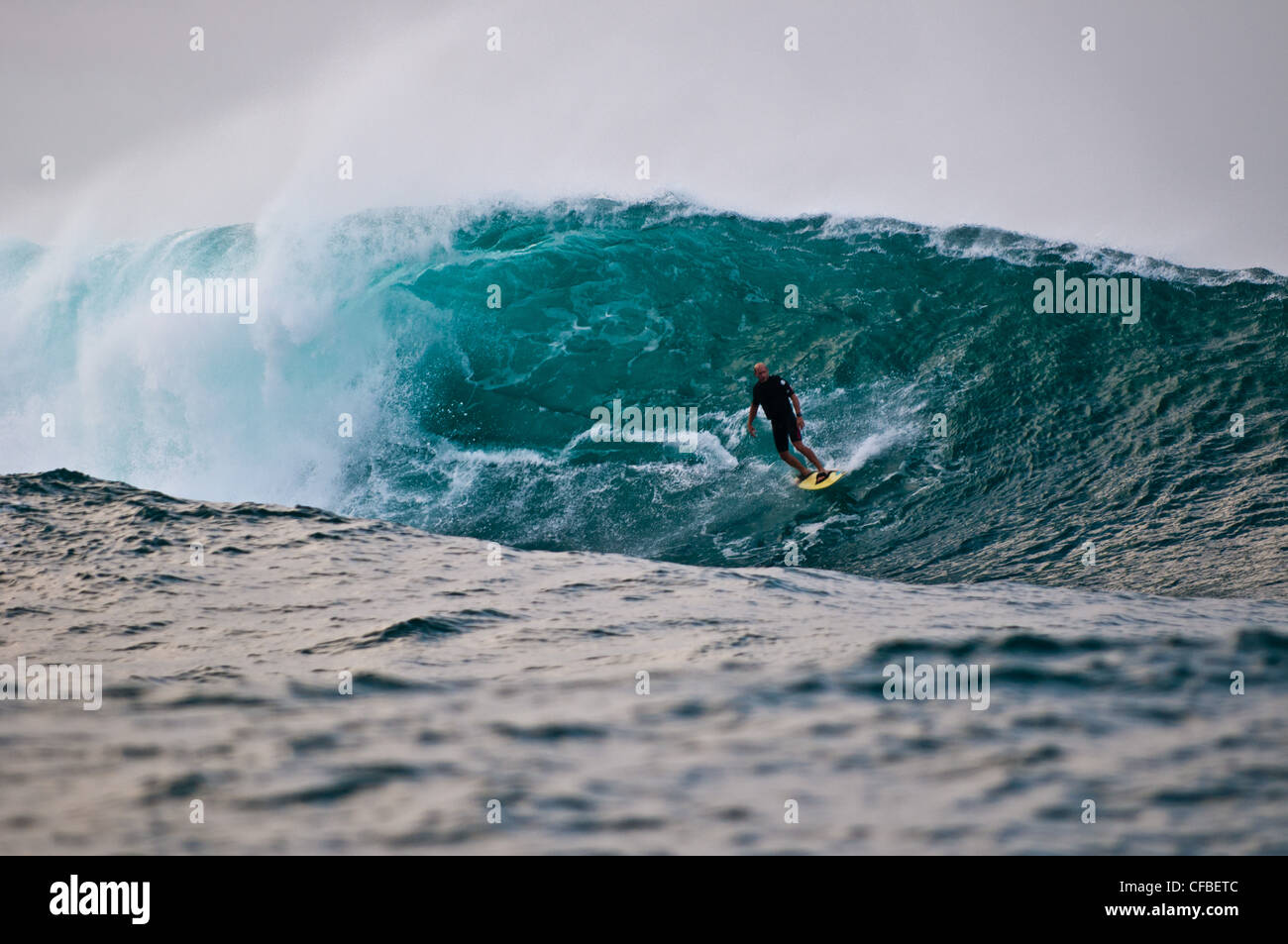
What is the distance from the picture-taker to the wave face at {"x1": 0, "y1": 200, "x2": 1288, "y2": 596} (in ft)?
35.0

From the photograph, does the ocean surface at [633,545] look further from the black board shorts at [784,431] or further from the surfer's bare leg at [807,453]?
the black board shorts at [784,431]

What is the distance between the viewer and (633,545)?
11359 mm

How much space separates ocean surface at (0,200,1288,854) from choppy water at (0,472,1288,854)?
3 centimetres

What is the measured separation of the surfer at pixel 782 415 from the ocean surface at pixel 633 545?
0.35 m

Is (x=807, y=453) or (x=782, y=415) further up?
(x=782, y=415)

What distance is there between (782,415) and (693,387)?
2568 millimetres

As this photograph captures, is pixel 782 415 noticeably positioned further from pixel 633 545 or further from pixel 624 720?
pixel 624 720

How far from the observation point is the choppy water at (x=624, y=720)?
340cm
